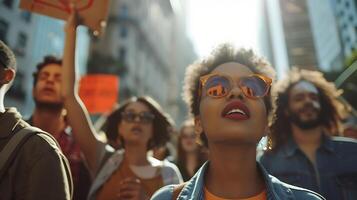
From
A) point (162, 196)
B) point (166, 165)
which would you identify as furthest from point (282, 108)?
point (162, 196)

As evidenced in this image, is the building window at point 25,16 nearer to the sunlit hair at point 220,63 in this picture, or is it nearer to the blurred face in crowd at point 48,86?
the blurred face in crowd at point 48,86

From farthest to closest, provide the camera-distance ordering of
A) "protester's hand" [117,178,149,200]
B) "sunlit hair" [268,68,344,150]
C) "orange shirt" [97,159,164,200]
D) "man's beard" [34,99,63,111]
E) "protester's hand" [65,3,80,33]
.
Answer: "sunlit hair" [268,68,344,150] → "man's beard" [34,99,63,111] → "protester's hand" [65,3,80,33] → "orange shirt" [97,159,164,200] → "protester's hand" [117,178,149,200]

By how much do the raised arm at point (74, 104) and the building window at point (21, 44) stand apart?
86.4 feet

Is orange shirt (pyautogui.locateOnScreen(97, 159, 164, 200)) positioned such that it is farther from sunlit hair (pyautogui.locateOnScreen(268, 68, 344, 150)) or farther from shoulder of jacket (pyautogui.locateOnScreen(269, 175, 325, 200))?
shoulder of jacket (pyautogui.locateOnScreen(269, 175, 325, 200))

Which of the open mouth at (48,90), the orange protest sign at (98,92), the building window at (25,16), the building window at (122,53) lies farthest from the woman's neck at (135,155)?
the building window at (122,53)

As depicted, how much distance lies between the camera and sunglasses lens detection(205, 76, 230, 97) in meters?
2.10

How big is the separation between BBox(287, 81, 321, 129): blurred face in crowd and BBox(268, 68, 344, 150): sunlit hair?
0.38 feet

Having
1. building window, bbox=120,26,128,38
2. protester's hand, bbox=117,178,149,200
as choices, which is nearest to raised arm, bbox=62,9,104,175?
protester's hand, bbox=117,178,149,200

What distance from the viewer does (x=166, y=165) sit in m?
3.64

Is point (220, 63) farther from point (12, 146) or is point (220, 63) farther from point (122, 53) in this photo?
point (122, 53)

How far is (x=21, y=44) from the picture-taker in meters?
27.9

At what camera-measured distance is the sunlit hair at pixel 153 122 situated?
4075 millimetres

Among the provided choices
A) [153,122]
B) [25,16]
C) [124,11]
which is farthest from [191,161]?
[124,11]

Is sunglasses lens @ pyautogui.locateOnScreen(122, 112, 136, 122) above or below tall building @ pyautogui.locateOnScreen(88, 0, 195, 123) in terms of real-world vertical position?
below
